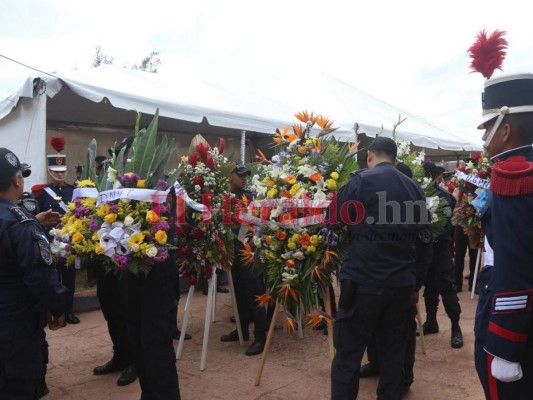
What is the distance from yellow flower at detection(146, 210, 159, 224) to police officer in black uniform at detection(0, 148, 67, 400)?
29.2 inches

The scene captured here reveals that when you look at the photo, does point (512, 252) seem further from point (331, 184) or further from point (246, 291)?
point (246, 291)

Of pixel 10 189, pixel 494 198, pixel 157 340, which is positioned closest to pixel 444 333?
pixel 157 340

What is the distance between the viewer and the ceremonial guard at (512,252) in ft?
5.78

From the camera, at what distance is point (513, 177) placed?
5.89 feet

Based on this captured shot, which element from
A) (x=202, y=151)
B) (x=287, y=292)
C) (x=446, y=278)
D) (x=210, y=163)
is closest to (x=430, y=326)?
(x=446, y=278)

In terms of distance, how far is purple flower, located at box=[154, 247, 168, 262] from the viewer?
319cm

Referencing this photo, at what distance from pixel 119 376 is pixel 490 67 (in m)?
3.95

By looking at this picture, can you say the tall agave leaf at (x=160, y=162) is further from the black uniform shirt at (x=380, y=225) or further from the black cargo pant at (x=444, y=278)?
the black cargo pant at (x=444, y=278)

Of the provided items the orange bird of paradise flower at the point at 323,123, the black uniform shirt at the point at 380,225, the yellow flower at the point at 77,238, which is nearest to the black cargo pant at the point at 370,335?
the black uniform shirt at the point at 380,225

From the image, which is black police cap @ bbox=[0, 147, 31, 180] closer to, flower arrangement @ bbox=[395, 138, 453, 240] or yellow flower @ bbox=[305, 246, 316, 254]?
yellow flower @ bbox=[305, 246, 316, 254]

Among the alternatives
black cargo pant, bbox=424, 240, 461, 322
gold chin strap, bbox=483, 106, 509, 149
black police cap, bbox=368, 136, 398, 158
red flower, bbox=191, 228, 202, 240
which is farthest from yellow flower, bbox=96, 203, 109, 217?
black cargo pant, bbox=424, 240, 461, 322

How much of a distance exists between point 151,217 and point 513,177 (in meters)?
2.28

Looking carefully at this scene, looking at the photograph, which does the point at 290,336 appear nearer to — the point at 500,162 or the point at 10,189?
the point at 10,189

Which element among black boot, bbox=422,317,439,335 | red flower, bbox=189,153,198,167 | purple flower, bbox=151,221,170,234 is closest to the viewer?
purple flower, bbox=151,221,170,234
